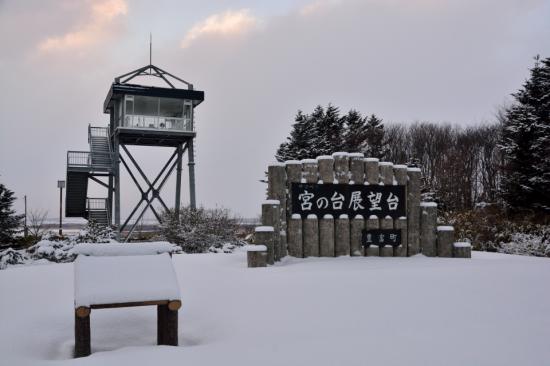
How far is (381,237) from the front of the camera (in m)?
10.0

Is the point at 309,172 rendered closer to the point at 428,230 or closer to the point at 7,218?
the point at 428,230

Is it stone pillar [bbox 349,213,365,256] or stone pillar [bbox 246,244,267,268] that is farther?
stone pillar [bbox 349,213,365,256]

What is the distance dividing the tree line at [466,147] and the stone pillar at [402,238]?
1248 centimetres

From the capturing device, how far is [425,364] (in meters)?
4.09

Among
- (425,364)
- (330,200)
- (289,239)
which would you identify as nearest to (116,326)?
(425,364)

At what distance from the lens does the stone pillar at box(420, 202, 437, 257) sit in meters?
10.3

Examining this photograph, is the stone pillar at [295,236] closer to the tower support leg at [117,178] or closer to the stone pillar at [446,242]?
the stone pillar at [446,242]

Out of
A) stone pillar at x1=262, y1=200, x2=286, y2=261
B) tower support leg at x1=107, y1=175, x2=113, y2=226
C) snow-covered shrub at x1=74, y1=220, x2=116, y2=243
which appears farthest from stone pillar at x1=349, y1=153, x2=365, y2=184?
tower support leg at x1=107, y1=175, x2=113, y2=226

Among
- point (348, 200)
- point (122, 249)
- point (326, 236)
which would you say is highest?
point (348, 200)

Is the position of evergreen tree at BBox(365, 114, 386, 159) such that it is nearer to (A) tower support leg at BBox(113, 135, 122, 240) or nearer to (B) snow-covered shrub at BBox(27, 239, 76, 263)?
(A) tower support leg at BBox(113, 135, 122, 240)

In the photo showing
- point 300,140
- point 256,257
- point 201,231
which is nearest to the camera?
point 256,257

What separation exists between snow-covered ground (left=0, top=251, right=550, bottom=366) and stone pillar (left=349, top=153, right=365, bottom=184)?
246 centimetres

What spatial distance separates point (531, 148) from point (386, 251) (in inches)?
576

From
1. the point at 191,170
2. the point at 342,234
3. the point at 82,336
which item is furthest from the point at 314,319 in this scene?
the point at 191,170
